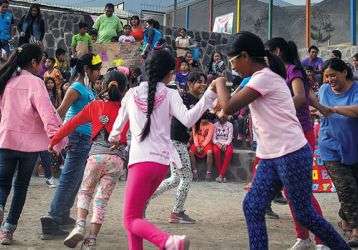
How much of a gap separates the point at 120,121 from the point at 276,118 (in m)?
1.16

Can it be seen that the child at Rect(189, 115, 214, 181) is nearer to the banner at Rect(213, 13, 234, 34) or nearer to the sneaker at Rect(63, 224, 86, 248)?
the sneaker at Rect(63, 224, 86, 248)

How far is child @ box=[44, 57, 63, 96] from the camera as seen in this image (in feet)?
44.2

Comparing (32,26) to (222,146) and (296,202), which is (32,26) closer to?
(222,146)

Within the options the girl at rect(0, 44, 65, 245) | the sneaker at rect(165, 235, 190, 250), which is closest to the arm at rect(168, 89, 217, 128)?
the sneaker at rect(165, 235, 190, 250)

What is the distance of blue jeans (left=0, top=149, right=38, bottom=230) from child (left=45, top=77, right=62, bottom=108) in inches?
278

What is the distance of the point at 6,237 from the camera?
18.2ft

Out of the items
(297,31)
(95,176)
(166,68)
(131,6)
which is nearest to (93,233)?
(95,176)

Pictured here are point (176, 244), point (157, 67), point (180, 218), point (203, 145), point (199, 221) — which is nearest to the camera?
point (176, 244)

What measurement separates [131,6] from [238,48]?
30791mm

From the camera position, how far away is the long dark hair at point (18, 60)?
18.4ft

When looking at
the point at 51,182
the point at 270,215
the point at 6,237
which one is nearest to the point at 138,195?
the point at 6,237

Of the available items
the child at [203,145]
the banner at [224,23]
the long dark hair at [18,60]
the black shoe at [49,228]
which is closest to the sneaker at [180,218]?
the black shoe at [49,228]

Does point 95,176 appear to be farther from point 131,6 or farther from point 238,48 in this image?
point 131,6

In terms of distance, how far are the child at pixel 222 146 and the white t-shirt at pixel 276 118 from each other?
686 centimetres
